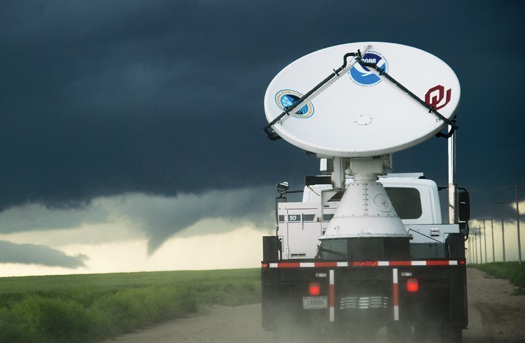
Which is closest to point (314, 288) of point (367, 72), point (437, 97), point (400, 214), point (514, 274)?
point (400, 214)

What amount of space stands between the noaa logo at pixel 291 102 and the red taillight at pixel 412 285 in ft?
11.5

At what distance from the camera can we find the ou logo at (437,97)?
11799mm

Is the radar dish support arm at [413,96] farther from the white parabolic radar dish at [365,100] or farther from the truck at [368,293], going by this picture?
the truck at [368,293]

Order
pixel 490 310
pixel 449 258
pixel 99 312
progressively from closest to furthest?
pixel 449 258 → pixel 99 312 → pixel 490 310

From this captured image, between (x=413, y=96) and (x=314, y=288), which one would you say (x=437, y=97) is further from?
(x=314, y=288)

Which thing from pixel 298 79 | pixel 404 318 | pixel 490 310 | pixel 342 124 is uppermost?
pixel 298 79

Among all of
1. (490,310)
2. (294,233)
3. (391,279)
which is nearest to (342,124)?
(294,233)

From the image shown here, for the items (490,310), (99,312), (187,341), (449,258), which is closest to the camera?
(449,258)

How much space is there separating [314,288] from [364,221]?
1.49 metres

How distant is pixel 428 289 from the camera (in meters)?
10.4

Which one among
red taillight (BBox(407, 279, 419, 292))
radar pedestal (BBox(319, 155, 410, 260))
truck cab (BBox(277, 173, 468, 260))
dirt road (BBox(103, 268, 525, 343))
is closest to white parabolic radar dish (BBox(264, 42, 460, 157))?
radar pedestal (BBox(319, 155, 410, 260))

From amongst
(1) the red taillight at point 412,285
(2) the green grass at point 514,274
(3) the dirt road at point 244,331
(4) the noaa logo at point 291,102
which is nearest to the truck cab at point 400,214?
(1) the red taillight at point 412,285

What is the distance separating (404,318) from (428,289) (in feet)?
1.82

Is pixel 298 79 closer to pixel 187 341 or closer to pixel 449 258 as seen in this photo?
pixel 449 258
